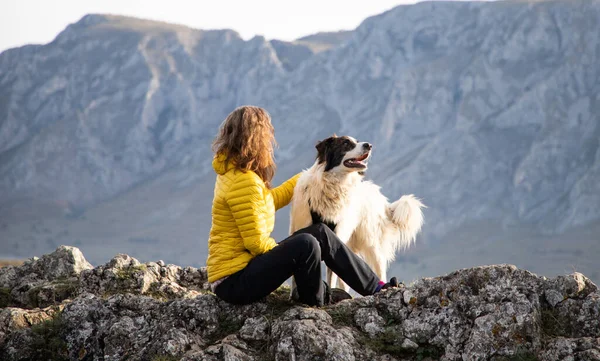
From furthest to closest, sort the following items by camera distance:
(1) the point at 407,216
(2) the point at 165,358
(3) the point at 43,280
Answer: (1) the point at 407,216 → (3) the point at 43,280 → (2) the point at 165,358

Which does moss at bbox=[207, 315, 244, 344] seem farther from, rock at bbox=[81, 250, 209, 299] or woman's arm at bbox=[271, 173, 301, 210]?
rock at bbox=[81, 250, 209, 299]

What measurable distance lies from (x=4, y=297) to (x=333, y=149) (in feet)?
16.6

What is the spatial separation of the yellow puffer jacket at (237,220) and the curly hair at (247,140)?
0.10 metres

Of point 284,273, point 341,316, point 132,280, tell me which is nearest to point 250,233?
point 284,273

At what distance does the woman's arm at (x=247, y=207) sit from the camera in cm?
820

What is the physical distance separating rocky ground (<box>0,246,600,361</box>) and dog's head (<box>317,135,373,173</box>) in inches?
93.6

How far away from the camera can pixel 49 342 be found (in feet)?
27.5

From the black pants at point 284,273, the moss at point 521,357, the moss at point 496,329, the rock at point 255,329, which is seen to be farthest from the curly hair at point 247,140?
the moss at point 521,357

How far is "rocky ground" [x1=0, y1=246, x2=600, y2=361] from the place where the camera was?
24.8 feet

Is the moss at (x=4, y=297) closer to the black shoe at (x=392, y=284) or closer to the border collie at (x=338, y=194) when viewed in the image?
the border collie at (x=338, y=194)

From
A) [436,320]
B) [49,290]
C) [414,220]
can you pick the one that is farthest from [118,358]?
[414,220]

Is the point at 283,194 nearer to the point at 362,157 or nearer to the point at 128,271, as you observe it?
the point at 362,157

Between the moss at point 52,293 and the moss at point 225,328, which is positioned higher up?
the moss at point 52,293

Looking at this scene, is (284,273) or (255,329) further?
(284,273)
